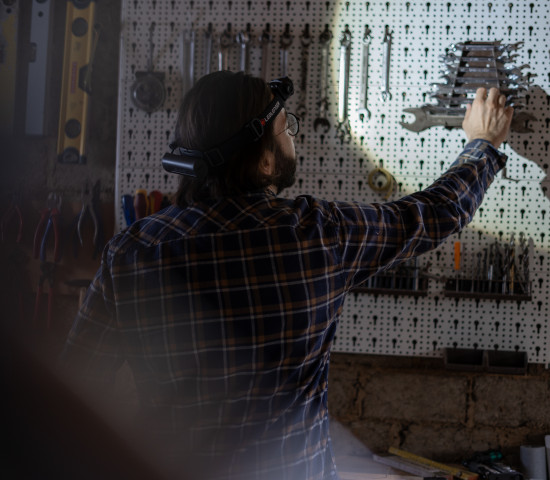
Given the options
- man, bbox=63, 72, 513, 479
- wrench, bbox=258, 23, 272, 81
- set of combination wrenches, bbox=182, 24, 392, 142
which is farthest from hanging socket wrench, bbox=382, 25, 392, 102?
man, bbox=63, 72, 513, 479

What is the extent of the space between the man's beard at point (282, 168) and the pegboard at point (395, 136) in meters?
0.99

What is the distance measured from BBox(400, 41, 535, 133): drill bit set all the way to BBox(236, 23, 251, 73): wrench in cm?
71

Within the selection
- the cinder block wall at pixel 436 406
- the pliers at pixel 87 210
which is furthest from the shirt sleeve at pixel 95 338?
the cinder block wall at pixel 436 406

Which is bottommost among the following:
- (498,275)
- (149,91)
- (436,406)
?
(436,406)

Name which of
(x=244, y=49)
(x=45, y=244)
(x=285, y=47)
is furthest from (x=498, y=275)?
(x=45, y=244)

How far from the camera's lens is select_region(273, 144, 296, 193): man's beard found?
1396mm

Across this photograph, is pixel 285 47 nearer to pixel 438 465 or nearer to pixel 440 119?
pixel 440 119

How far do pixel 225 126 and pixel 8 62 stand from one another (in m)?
1.62

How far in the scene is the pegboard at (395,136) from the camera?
2350 mm

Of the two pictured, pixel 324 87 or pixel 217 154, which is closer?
pixel 217 154

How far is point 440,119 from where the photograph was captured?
7.73 feet

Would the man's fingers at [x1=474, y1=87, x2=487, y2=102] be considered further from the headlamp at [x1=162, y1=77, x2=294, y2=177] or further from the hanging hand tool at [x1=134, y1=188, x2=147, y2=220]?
the hanging hand tool at [x1=134, y1=188, x2=147, y2=220]

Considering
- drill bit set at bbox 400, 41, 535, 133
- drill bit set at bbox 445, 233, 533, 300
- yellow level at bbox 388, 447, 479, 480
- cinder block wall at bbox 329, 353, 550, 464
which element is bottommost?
yellow level at bbox 388, 447, 479, 480

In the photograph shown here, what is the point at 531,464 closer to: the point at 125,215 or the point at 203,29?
the point at 125,215
